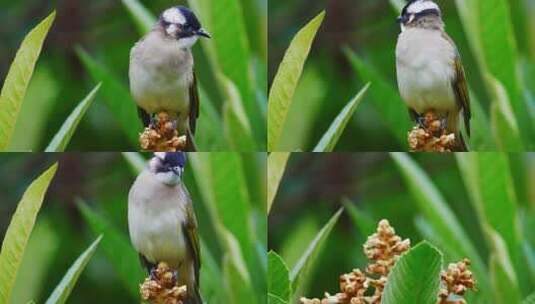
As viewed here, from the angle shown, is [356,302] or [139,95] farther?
[139,95]

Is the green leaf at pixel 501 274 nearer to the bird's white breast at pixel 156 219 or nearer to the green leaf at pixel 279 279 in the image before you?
the green leaf at pixel 279 279

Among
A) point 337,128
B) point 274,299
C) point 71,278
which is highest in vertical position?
point 337,128

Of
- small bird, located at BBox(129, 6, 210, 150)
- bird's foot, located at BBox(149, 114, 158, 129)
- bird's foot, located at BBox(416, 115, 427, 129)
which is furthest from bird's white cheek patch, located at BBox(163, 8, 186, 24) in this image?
bird's foot, located at BBox(416, 115, 427, 129)

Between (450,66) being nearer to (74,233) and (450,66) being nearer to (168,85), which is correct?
(168,85)

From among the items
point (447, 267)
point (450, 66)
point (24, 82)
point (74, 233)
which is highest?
point (24, 82)

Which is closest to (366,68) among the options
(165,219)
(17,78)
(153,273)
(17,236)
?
(165,219)

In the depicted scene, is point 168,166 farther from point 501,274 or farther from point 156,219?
point 501,274

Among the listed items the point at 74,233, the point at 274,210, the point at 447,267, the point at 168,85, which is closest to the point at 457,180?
the point at 447,267

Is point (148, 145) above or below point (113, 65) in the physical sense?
below
